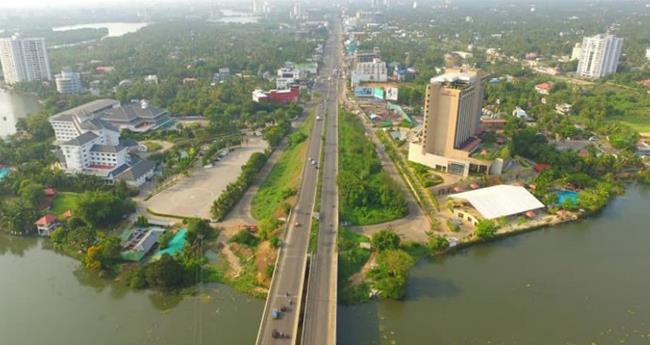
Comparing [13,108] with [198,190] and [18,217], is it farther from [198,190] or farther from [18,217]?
[198,190]

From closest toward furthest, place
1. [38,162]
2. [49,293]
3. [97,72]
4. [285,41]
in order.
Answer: [49,293] → [38,162] → [97,72] → [285,41]

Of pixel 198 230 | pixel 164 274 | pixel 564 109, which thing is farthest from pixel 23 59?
pixel 564 109

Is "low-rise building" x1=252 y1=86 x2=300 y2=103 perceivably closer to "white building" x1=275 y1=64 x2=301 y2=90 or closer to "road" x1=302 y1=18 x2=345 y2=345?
"white building" x1=275 y1=64 x2=301 y2=90

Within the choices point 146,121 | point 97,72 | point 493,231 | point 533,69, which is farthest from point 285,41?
point 493,231

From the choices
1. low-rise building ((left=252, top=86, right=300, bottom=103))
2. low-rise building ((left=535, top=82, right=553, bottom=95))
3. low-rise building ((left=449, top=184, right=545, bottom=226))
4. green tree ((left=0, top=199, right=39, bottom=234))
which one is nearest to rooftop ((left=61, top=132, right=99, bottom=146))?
green tree ((left=0, top=199, right=39, bottom=234))

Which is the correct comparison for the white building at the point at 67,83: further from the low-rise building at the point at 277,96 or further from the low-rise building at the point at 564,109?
the low-rise building at the point at 564,109

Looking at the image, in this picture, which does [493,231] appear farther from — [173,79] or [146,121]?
[173,79]
